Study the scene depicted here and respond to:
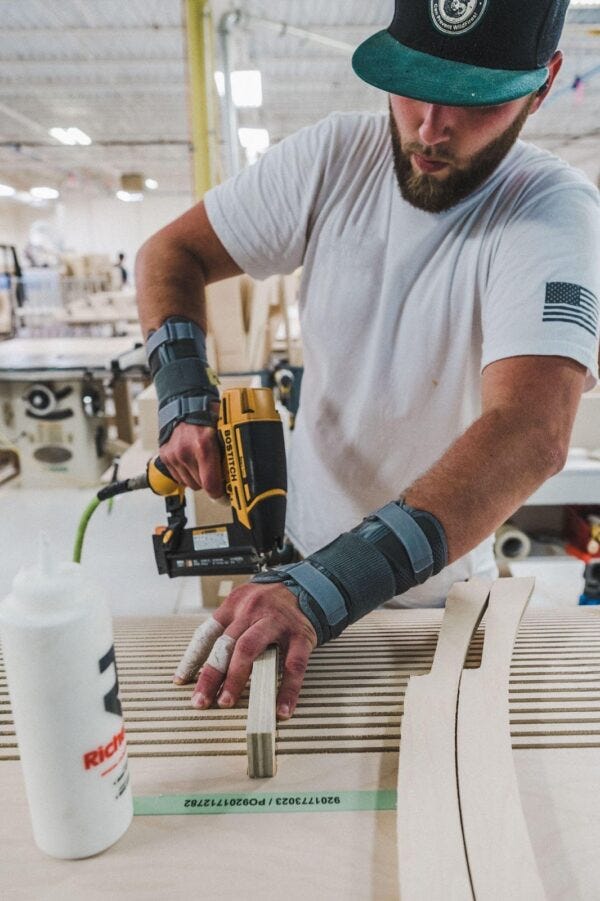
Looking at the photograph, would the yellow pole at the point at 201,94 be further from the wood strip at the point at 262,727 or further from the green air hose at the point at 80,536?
the wood strip at the point at 262,727

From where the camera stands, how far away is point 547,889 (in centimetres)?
59

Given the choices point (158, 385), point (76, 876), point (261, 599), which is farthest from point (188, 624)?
point (76, 876)

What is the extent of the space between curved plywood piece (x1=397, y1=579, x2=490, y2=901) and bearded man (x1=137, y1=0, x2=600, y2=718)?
0.49 ft

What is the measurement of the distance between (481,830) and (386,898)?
0.37ft

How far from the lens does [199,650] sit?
0.95 meters

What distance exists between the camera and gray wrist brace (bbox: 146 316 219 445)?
156 cm

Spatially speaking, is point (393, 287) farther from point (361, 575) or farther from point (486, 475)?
point (361, 575)

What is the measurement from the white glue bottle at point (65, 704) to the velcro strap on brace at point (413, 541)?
1.69ft

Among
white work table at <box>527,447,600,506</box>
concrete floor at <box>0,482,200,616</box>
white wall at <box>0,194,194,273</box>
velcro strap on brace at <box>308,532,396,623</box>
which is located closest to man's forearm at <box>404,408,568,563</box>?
velcro strap on brace at <box>308,532,396,623</box>

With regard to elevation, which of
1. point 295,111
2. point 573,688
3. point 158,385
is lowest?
point 573,688

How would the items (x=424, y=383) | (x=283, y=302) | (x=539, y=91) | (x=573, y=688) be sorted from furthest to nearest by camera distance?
1. (x=283, y=302)
2. (x=424, y=383)
3. (x=539, y=91)
4. (x=573, y=688)

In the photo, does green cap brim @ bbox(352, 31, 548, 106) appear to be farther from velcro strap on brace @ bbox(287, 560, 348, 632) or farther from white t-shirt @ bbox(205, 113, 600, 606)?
velcro strap on brace @ bbox(287, 560, 348, 632)

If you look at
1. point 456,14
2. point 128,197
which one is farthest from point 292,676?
point 128,197

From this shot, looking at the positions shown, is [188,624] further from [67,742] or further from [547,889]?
[547,889]
